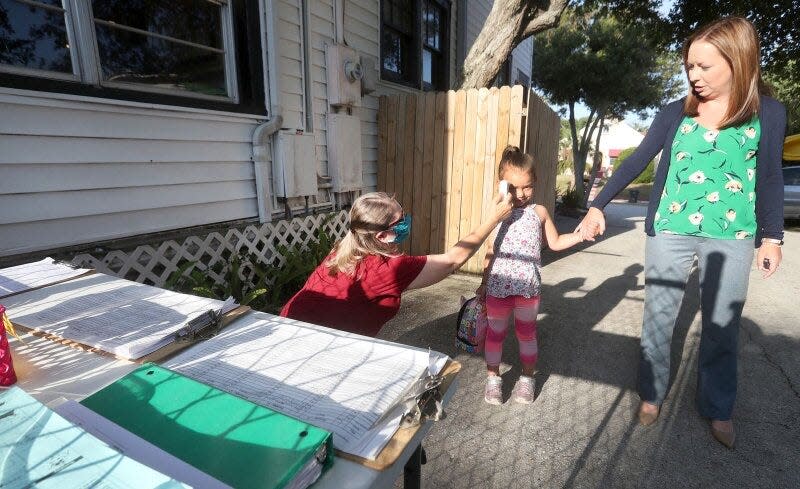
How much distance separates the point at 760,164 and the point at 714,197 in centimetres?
24

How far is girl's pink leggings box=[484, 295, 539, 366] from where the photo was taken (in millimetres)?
2426

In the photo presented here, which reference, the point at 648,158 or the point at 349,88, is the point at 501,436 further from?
the point at 349,88

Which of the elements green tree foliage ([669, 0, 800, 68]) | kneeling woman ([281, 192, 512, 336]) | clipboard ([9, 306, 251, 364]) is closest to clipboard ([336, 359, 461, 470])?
clipboard ([9, 306, 251, 364])

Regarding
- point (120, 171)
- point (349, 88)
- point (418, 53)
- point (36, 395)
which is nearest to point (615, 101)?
point (418, 53)

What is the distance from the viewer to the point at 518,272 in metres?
2.42

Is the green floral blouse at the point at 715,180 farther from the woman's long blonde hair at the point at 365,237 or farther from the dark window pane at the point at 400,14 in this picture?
the dark window pane at the point at 400,14

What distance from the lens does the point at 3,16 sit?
2424 mm

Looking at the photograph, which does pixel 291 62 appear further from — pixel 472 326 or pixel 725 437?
pixel 725 437

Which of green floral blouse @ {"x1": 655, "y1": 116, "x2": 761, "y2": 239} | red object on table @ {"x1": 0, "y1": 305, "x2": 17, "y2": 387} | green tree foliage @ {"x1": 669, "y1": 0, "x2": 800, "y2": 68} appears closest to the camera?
red object on table @ {"x1": 0, "y1": 305, "x2": 17, "y2": 387}

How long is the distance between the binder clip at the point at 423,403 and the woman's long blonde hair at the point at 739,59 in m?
1.93

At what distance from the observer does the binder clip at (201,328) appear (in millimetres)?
1154

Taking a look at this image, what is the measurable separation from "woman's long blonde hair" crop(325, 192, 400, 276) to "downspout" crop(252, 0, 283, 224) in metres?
2.50

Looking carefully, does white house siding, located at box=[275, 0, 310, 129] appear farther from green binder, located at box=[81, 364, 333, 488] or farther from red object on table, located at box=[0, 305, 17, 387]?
green binder, located at box=[81, 364, 333, 488]

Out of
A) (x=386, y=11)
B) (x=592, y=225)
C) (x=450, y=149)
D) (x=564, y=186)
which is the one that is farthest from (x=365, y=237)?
(x=564, y=186)
